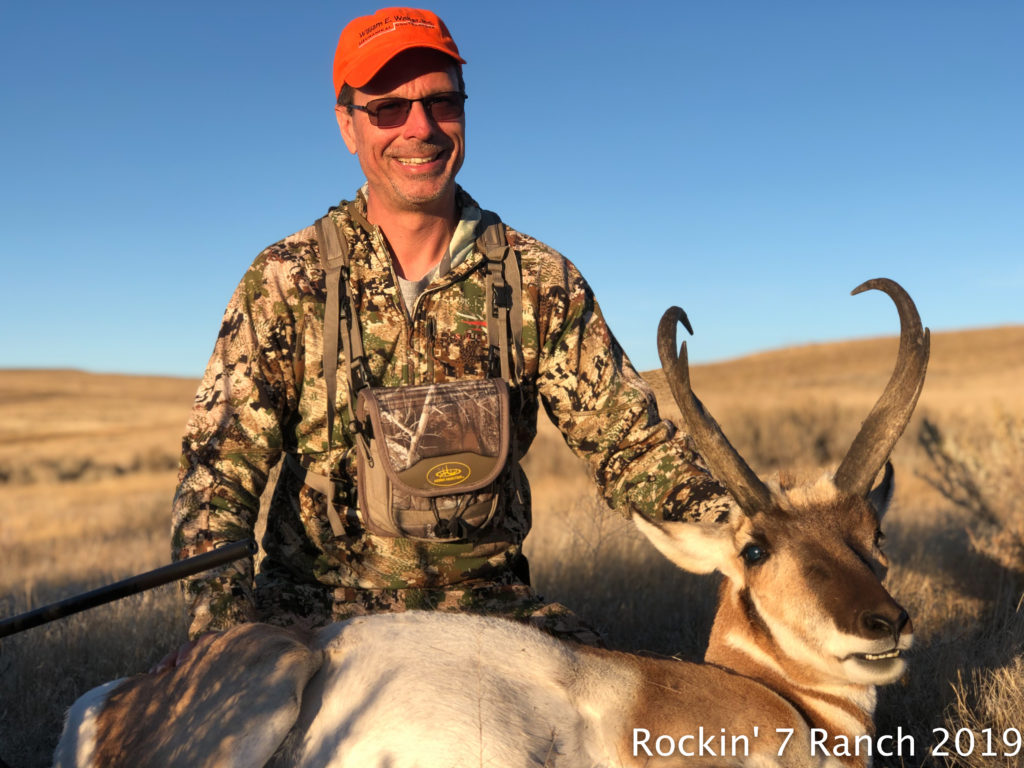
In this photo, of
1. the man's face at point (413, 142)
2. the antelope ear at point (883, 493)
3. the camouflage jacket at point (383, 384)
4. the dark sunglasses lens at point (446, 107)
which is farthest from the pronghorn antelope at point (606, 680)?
the dark sunglasses lens at point (446, 107)

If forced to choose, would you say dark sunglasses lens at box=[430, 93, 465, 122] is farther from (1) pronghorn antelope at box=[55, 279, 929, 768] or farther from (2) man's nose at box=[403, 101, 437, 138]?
(1) pronghorn antelope at box=[55, 279, 929, 768]

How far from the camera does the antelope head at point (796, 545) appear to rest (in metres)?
3.33

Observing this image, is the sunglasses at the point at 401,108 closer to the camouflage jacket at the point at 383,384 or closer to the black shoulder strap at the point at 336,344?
the camouflage jacket at the point at 383,384

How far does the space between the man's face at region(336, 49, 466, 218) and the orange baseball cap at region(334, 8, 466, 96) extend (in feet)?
0.28

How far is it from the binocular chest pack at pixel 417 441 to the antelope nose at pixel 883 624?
76.4 inches

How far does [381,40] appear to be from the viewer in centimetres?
486

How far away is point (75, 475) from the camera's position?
26797 mm

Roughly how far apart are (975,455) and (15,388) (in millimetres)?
64856

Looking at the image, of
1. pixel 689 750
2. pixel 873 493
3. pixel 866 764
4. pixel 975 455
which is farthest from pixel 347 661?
pixel 975 455

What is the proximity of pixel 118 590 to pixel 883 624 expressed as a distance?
2.68 metres

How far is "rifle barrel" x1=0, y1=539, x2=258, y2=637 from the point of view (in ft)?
11.2

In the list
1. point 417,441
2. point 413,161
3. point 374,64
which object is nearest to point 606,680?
point 417,441

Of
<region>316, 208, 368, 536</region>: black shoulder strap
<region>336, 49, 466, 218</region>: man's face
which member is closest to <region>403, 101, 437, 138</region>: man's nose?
<region>336, 49, 466, 218</region>: man's face

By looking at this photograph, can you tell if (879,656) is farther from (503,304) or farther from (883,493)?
(503,304)
